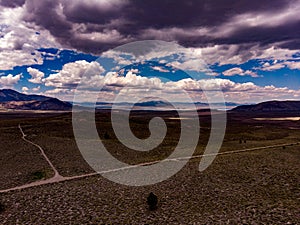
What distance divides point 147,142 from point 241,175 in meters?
45.2

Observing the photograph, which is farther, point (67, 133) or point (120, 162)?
point (67, 133)

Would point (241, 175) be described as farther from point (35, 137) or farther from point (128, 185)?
point (35, 137)

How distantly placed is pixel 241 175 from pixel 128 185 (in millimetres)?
20126

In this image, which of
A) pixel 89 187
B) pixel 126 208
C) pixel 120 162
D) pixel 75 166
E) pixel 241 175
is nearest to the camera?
pixel 126 208

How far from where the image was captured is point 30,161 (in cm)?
5675

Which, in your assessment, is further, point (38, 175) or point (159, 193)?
point (38, 175)

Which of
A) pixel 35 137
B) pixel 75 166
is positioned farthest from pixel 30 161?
pixel 35 137

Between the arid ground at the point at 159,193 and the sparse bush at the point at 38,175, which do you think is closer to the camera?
the arid ground at the point at 159,193

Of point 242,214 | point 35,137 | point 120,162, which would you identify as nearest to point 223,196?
point 242,214

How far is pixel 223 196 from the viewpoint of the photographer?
35875 millimetres

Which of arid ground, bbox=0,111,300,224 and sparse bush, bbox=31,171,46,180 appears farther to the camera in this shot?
sparse bush, bbox=31,171,46,180

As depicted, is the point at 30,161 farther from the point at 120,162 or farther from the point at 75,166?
the point at 120,162

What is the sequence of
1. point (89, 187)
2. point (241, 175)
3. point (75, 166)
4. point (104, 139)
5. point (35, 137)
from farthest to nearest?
point (104, 139)
point (35, 137)
point (75, 166)
point (241, 175)
point (89, 187)

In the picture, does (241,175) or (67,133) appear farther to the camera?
(67,133)
